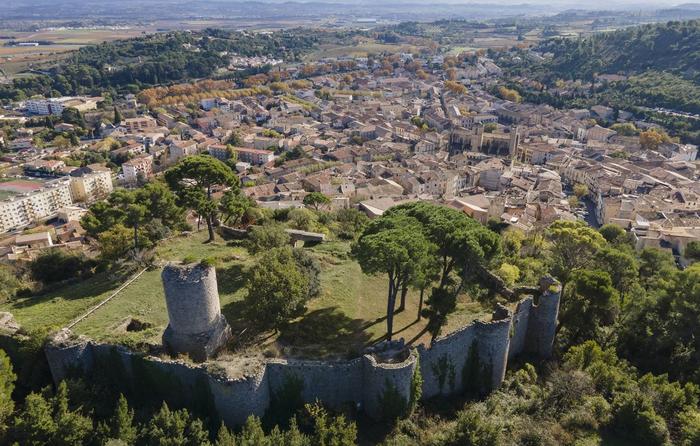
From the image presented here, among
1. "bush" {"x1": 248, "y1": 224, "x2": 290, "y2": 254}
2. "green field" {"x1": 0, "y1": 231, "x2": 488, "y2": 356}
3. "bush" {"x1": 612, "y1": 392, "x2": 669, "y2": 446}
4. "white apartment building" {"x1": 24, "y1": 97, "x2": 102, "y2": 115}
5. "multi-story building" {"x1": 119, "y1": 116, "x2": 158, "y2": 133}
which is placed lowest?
"multi-story building" {"x1": 119, "y1": 116, "x2": 158, "y2": 133}

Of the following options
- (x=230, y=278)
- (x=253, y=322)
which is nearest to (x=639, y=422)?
(x=253, y=322)

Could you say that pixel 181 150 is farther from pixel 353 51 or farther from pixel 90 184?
pixel 353 51

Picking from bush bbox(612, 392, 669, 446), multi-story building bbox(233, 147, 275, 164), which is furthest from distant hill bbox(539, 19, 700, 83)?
bush bbox(612, 392, 669, 446)

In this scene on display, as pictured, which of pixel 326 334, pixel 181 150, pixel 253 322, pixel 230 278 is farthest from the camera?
pixel 181 150

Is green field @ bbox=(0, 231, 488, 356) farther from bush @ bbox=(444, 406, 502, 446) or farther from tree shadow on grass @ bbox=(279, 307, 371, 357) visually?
bush @ bbox=(444, 406, 502, 446)

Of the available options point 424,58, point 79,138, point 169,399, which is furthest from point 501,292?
point 424,58

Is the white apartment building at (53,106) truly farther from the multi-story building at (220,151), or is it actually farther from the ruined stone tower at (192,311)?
the ruined stone tower at (192,311)

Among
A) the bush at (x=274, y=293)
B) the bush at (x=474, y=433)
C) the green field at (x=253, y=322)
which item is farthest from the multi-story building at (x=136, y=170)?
the bush at (x=474, y=433)
